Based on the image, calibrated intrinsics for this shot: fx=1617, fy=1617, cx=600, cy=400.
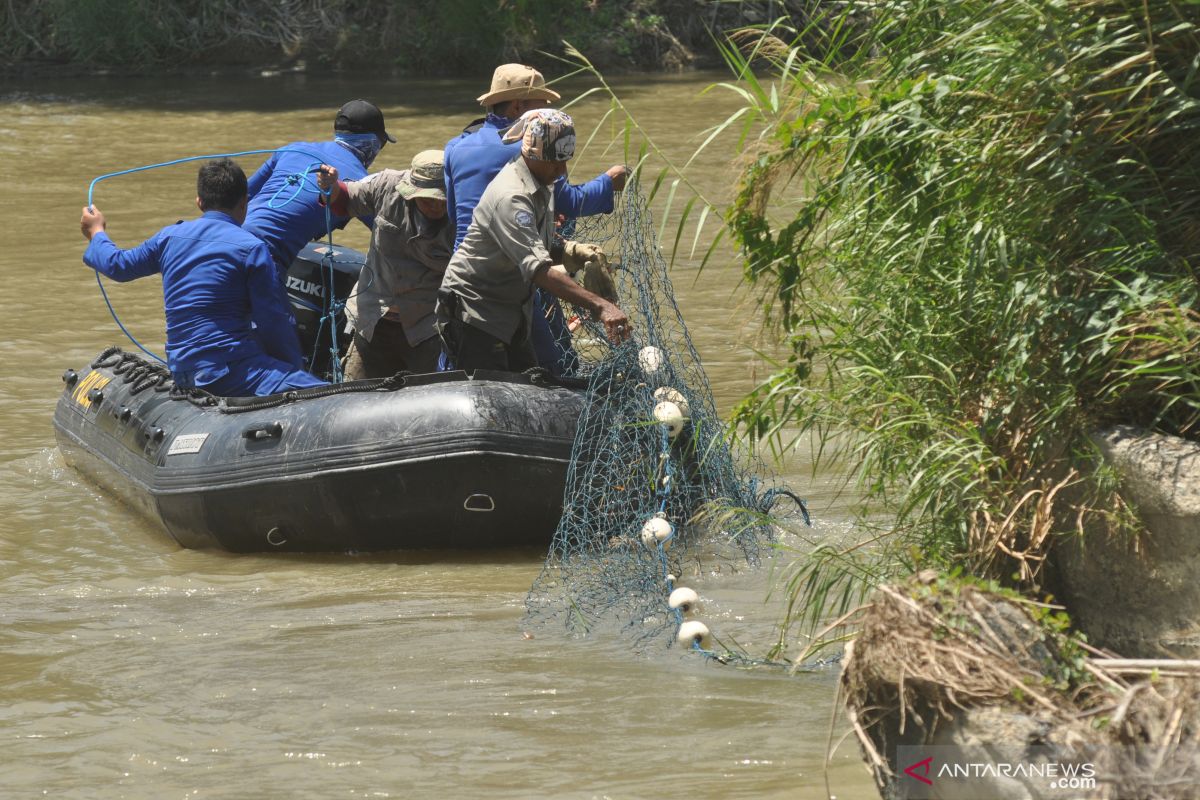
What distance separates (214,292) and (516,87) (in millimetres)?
1464

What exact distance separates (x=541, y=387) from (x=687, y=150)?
9.71 meters

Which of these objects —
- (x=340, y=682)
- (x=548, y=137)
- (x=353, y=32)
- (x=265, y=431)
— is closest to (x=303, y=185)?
(x=265, y=431)

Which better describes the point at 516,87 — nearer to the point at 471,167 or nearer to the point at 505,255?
the point at 471,167

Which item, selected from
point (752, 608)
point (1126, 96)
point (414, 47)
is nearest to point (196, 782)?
point (752, 608)

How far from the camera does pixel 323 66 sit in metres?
22.4

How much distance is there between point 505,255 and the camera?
232 inches

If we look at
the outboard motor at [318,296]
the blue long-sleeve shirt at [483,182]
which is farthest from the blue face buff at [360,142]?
the blue long-sleeve shirt at [483,182]

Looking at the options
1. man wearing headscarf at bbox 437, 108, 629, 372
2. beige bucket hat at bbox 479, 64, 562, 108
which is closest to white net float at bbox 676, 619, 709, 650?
man wearing headscarf at bbox 437, 108, 629, 372

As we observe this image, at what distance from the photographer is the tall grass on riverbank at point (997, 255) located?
392 centimetres

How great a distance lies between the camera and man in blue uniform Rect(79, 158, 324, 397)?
652cm

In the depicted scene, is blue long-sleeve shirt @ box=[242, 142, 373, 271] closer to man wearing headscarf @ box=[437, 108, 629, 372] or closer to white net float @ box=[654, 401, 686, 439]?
man wearing headscarf @ box=[437, 108, 629, 372]

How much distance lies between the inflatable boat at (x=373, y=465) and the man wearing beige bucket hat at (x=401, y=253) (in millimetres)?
553

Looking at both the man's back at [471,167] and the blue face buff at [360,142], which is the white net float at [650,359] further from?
the blue face buff at [360,142]

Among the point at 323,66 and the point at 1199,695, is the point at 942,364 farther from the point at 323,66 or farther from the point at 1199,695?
the point at 323,66
